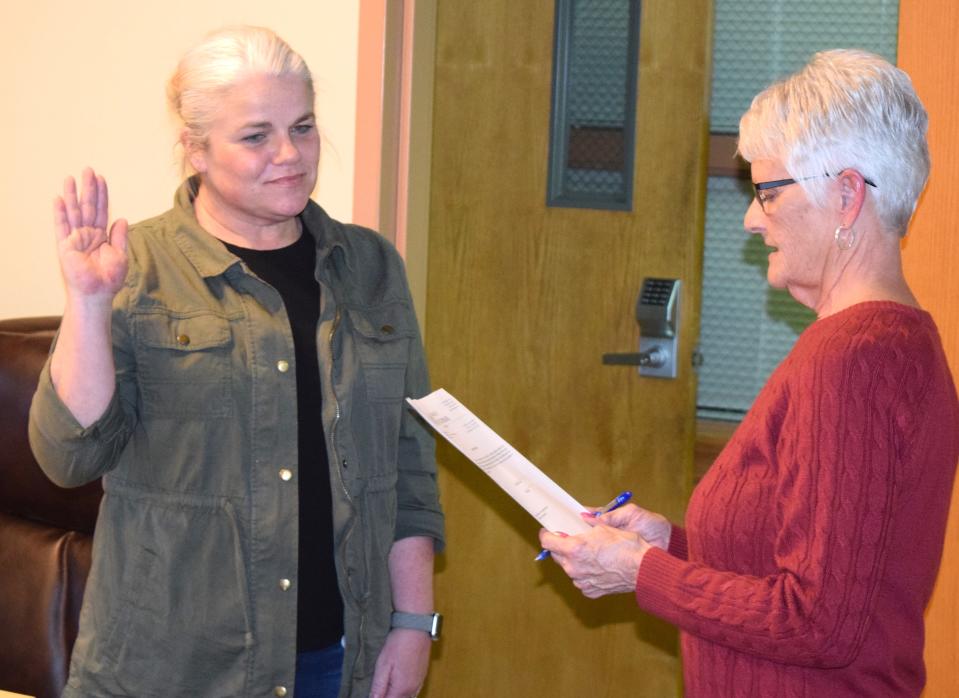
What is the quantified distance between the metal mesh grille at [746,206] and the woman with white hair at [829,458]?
1.83 m

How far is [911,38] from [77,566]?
6.33 ft

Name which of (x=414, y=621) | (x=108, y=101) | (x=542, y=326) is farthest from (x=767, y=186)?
(x=108, y=101)

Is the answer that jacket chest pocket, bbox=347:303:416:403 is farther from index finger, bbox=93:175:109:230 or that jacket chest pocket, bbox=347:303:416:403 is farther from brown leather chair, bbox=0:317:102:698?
brown leather chair, bbox=0:317:102:698

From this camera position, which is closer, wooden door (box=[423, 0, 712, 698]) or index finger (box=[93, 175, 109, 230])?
index finger (box=[93, 175, 109, 230])

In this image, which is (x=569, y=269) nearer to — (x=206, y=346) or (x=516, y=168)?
(x=516, y=168)

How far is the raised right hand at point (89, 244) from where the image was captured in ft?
5.12

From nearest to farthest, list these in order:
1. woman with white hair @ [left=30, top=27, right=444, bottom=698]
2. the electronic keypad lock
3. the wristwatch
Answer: woman with white hair @ [left=30, top=27, right=444, bottom=698], the wristwatch, the electronic keypad lock

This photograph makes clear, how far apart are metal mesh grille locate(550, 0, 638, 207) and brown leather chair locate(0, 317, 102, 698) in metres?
1.38

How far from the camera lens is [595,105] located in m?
2.96

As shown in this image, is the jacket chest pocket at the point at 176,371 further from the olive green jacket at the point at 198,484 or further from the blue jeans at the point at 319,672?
the blue jeans at the point at 319,672

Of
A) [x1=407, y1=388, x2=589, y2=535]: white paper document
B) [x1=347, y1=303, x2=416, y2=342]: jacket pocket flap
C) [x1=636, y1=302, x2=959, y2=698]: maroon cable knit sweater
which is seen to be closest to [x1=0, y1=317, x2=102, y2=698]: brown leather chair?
[x1=347, y1=303, x2=416, y2=342]: jacket pocket flap

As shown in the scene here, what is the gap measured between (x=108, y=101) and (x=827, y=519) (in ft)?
6.78

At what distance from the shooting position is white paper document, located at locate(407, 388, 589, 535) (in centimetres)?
171

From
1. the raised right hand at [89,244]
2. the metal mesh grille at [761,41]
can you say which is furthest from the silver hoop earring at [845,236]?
the metal mesh grille at [761,41]
